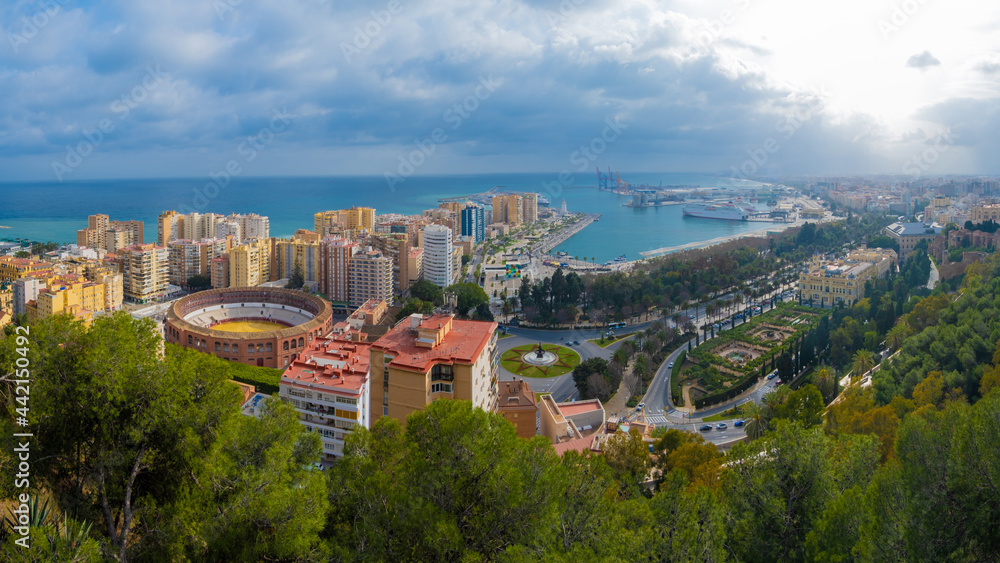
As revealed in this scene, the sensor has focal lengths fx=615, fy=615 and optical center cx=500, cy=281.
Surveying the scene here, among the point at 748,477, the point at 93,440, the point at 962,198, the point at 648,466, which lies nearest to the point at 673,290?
the point at 648,466

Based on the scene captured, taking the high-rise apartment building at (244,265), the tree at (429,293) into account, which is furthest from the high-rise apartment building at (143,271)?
the tree at (429,293)

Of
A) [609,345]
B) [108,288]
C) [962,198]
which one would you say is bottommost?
[609,345]

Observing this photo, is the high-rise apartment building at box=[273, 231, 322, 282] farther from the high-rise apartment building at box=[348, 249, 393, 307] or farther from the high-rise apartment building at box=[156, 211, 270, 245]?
the high-rise apartment building at box=[156, 211, 270, 245]

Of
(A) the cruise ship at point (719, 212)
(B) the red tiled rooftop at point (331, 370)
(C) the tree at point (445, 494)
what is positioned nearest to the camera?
(C) the tree at point (445, 494)

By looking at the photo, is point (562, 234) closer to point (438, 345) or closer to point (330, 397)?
point (330, 397)

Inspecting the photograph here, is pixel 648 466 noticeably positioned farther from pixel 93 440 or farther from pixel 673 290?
pixel 673 290

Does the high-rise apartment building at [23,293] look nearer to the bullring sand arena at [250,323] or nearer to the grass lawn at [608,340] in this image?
the bullring sand arena at [250,323]
